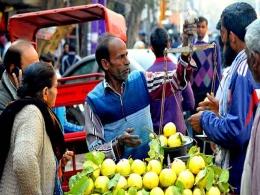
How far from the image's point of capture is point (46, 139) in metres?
4.26

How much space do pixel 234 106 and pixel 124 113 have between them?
2.91 feet

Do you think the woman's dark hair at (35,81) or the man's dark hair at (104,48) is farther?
the man's dark hair at (104,48)

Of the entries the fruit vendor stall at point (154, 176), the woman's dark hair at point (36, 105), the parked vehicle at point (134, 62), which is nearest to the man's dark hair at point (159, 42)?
the parked vehicle at point (134, 62)

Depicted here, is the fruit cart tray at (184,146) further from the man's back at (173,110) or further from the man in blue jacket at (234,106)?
the man's back at (173,110)

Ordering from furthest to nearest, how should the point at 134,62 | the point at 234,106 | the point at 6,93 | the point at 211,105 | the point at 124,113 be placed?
the point at 134,62 → the point at 6,93 → the point at 124,113 → the point at 211,105 → the point at 234,106

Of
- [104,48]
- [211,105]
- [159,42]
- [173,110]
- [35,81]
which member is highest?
[104,48]

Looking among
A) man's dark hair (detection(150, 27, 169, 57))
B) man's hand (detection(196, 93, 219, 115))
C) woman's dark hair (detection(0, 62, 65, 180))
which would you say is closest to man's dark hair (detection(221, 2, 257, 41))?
man's hand (detection(196, 93, 219, 115))

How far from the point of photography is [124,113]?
466cm

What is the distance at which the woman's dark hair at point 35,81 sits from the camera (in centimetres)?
431

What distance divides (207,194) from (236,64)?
2.83 ft

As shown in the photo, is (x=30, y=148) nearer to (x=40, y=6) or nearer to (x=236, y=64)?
(x=236, y=64)

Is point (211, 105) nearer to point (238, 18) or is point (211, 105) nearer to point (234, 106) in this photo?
point (234, 106)

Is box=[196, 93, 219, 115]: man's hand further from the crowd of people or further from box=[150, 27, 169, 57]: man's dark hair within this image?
box=[150, 27, 169, 57]: man's dark hair

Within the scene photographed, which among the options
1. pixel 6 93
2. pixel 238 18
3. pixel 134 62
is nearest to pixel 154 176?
pixel 238 18
